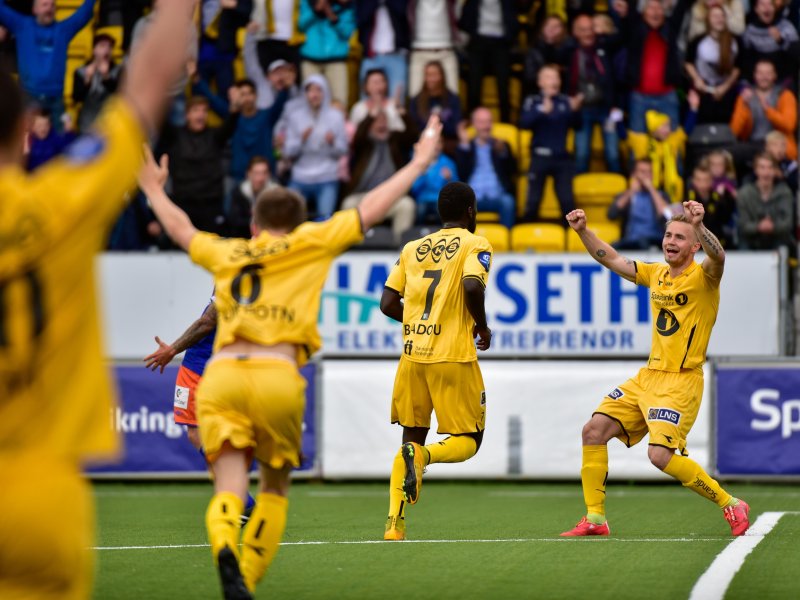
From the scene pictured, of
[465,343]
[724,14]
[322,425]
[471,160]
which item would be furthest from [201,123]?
[465,343]

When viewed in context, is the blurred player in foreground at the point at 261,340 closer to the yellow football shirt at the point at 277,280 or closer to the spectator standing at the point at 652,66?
the yellow football shirt at the point at 277,280

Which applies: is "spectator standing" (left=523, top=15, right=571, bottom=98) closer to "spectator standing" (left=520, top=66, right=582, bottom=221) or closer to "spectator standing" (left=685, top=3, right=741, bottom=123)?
"spectator standing" (left=520, top=66, right=582, bottom=221)

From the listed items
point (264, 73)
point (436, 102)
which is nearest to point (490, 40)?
point (436, 102)

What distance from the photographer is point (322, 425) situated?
15.5m

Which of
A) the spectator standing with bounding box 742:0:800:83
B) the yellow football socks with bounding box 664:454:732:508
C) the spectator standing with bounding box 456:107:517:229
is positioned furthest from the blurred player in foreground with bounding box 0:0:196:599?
the spectator standing with bounding box 742:0:800:83

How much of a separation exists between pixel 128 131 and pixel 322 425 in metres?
12.1

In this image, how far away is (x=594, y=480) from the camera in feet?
32.8

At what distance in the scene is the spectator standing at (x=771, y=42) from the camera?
18.8m

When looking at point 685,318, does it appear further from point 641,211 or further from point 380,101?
point 380,101

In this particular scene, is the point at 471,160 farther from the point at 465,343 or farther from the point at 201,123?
the point at 465,343

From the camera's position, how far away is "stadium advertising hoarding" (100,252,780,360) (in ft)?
52.3

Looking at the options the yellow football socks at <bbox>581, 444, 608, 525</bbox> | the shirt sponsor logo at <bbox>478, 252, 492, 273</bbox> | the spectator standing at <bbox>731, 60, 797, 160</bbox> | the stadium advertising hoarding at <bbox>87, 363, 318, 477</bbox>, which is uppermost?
the spectator standing at <bbox>731, 60, 797, 160</bbox>

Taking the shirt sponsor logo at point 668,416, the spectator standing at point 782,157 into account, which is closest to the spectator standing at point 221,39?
the spectator standing at point 782,157

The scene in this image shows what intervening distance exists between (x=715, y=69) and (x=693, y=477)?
10.2 meters
